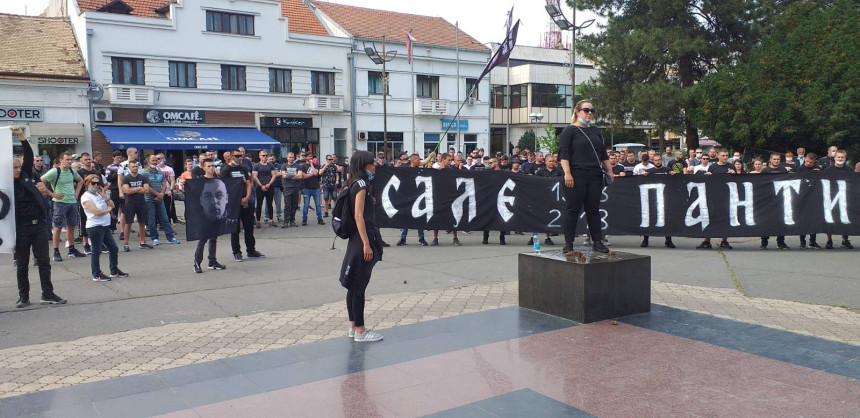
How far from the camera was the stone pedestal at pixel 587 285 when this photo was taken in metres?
6.93

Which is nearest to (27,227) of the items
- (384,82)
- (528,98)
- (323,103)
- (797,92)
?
(797,92)

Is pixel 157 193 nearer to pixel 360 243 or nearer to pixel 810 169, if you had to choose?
pixel 360 243

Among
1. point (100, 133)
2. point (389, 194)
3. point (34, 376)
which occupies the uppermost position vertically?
point (100, 133)

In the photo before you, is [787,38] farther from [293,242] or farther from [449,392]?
[449,392]

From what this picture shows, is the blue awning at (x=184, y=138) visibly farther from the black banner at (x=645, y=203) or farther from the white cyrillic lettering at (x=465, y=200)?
the white cyrillic lettering at (x=465, y=200)

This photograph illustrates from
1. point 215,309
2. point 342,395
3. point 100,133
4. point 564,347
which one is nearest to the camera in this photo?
point 342,395

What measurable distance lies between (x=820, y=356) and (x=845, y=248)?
8.66 meters

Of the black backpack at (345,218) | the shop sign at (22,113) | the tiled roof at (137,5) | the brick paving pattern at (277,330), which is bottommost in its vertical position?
the brick paving pattern at (277,330)

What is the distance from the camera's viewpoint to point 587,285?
22.7 ft

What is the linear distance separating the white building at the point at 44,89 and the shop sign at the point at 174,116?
2788mm

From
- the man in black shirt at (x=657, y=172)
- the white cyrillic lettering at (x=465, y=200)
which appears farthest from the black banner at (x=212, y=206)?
the man in black shirt at (x=657, y=172)

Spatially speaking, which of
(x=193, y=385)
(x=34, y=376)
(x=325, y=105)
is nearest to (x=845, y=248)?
(x=193, y=385)

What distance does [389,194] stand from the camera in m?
13.8

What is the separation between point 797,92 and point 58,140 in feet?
98.8
